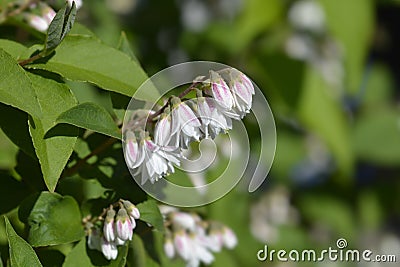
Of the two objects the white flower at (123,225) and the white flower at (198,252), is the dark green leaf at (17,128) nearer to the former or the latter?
the white flower at (123,225)

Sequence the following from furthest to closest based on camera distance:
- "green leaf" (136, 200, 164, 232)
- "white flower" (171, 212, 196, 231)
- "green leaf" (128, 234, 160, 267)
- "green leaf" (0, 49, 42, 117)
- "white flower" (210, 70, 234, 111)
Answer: "white flower" (171, 212, 196, 231)
"green leaf" (128, 234, 160, 267)
"green leaf" (136, 200, 164, 232)
"white flower" (210, 70, 234, 111)
"green leaf" (0, 49, 42, 117)

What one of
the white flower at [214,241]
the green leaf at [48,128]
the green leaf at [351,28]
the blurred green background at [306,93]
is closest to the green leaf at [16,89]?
the green leaf at [48,128]

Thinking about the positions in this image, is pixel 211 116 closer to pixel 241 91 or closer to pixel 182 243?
pixel 241 91

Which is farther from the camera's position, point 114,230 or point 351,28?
point 351,28

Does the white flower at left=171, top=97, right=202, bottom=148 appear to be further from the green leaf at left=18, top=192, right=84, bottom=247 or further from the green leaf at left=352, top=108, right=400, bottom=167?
the green leaf at left=352, top=108, right=400, bottom=167

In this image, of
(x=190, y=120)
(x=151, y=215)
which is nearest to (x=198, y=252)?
(x=151, y=215)

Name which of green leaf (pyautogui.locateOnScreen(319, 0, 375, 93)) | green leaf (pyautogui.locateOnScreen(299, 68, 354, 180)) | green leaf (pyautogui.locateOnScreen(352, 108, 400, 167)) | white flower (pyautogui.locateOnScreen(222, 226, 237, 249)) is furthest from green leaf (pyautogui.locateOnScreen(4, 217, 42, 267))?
green leaf (pyautogui.locateOnScreen(352, 108, 400, 167))

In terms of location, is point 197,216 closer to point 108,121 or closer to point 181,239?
point 181,239
